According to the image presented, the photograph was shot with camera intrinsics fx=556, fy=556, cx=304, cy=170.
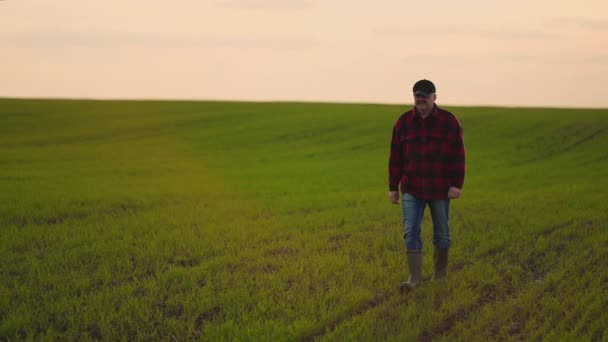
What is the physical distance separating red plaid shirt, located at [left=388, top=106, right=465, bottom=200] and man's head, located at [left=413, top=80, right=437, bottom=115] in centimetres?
15

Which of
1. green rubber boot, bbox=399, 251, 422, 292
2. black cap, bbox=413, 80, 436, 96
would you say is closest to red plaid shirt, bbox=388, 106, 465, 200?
black cap, bbox=413, 80, 436, 96

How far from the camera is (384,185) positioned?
727 inches

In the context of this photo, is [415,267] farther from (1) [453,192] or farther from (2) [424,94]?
(2) [424,94]

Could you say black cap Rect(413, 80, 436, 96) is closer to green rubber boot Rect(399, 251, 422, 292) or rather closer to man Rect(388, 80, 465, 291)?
man Rect(388, 80, 465, 291)

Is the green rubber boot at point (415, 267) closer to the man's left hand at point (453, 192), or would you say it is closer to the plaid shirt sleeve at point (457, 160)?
the man's left hand at point (453, 192)

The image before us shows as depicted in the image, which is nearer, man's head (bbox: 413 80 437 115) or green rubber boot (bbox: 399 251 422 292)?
man's head (bbox: 413 80 437 115)

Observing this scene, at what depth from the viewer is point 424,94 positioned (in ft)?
21.1

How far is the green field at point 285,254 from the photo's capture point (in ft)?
18.4

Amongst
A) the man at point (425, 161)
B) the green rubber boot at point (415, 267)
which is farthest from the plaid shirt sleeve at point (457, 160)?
the green rubber boot at point (415, 267)

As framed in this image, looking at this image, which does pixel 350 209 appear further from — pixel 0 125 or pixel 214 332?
pixel 0 125

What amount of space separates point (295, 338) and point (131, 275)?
3036 millimetres

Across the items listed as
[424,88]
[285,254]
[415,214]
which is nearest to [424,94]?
[424,88]

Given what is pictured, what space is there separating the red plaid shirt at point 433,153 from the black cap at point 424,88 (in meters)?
0.25

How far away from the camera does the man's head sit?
6.44 metres
